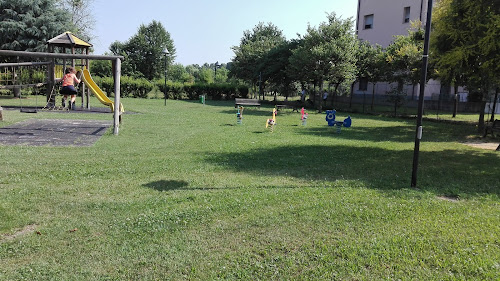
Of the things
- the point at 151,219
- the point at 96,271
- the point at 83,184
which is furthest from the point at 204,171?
the point at 96,271

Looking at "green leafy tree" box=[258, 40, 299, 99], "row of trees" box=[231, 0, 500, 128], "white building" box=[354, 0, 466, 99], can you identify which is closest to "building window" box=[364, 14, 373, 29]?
"white building" box=[354, 0, 466, 99]

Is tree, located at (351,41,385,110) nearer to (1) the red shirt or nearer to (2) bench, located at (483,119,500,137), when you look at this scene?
(2) bench, located at (483,119,500,137)

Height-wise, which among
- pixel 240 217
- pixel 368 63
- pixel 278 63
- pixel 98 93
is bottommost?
pixel 240 217

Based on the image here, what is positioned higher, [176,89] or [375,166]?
[176,89]

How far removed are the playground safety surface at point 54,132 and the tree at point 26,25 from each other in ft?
53.5

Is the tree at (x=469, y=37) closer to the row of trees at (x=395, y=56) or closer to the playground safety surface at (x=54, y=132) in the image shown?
the row of trees at (x=395, y=56)

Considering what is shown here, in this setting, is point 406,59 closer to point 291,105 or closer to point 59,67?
point 291,105

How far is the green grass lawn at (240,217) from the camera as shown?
3.77 meters

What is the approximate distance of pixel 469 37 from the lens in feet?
33.5

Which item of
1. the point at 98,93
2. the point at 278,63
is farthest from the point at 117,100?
the point at 278,63

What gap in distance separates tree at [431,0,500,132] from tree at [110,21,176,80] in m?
59.8

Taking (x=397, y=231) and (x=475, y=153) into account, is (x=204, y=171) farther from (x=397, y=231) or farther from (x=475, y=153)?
(x=475, y=153)

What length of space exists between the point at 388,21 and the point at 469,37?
29922 millimetres

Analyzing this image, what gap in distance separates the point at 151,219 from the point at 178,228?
470 millimetres
